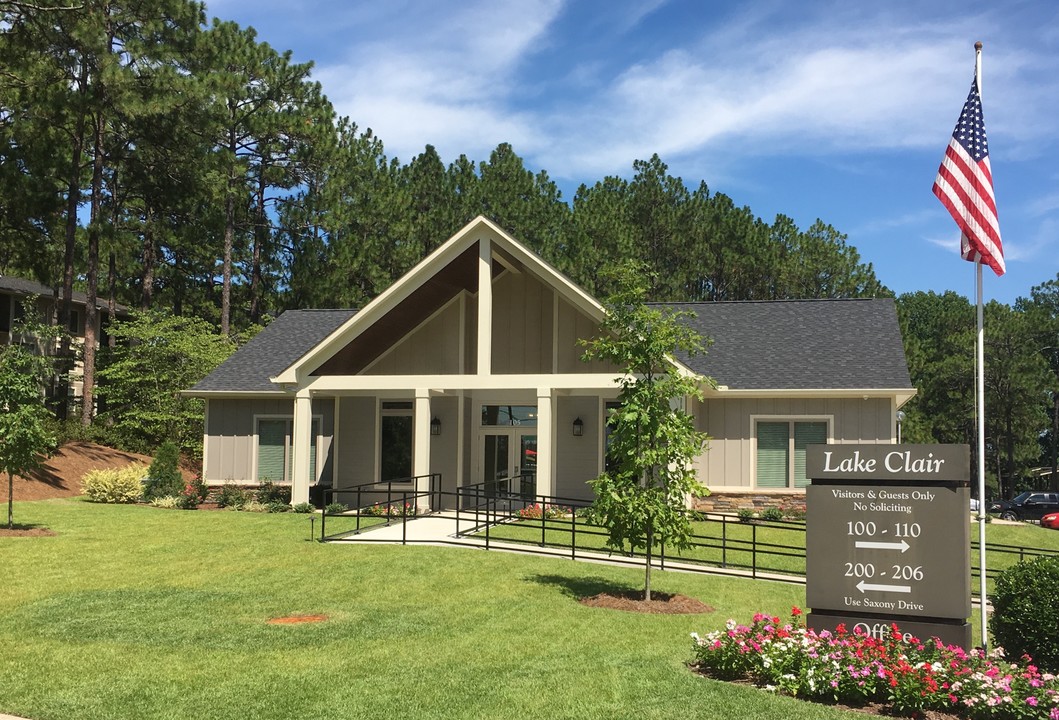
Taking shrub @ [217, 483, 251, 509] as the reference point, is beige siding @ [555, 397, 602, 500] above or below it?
above

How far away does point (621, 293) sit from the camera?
12.5 meters

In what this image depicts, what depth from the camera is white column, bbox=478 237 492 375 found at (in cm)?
2108

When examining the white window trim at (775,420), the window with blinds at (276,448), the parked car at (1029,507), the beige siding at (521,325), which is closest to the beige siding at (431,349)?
the beige siding at (521,325)

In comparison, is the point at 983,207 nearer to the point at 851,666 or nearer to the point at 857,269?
the point at 851,666

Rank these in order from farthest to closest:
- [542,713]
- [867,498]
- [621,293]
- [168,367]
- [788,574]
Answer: [168,367] → [788,574] → [621,293] → [867,498] → [542,713]

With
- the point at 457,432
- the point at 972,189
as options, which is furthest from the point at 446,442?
the point at 972,189

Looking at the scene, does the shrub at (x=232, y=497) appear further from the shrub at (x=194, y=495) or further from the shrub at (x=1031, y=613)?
the shrub at (x=1031, y=613)

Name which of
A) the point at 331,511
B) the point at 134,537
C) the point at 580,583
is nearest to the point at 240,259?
the point at 331,511

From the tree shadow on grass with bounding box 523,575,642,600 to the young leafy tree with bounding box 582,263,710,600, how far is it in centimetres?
70

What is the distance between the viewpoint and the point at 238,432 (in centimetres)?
2586

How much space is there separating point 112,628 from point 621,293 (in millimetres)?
7410

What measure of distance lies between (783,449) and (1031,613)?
13915 mm

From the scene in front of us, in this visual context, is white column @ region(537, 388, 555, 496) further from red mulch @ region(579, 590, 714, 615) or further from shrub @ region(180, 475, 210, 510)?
shrub @ region(180, 475, 210, 510)

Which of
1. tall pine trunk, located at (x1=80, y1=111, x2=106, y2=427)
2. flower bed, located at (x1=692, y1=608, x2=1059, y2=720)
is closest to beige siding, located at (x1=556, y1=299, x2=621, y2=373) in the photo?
flower bed, located at (x1=692, y1=608, x2=1059, y2=720)
